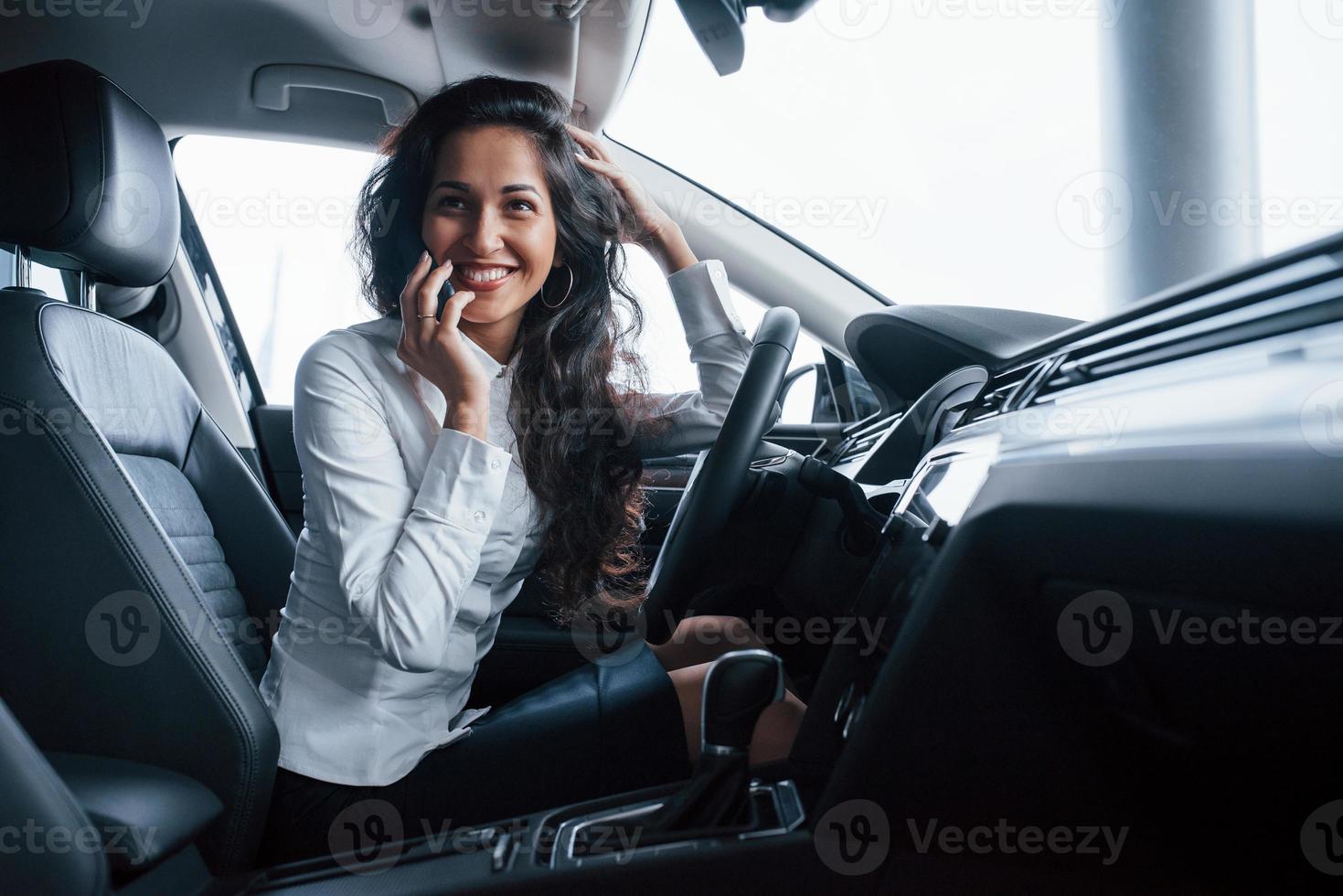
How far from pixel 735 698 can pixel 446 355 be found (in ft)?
1.73

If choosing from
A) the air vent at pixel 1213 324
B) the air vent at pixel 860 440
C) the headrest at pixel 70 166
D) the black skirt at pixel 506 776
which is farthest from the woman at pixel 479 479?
the air vent at pixel 1213 324

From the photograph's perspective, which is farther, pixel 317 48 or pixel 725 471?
pixel 317 48

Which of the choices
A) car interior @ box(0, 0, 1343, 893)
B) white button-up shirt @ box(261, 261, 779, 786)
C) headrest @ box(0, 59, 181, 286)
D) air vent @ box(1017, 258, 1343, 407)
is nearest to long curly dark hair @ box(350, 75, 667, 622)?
white button-up shirt @ box(261, 261, 779, 786)

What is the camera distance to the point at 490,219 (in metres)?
1.21

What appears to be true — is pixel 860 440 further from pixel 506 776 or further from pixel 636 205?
pixel 506 776

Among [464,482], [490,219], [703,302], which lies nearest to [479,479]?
[464,482]

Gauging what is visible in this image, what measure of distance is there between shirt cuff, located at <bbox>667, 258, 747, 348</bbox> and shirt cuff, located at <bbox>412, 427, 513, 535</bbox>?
0.47 meters

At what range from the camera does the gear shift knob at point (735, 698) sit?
31.9 inches

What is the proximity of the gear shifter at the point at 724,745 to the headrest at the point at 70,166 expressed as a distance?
95 cm

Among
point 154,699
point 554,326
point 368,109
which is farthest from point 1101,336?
point 368,109

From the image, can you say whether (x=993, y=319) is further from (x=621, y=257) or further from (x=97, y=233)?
(x=97, y=233)

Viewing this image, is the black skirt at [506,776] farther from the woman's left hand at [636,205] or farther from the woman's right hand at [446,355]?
the woman's left hand at [636,205]

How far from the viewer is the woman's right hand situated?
3.45ft

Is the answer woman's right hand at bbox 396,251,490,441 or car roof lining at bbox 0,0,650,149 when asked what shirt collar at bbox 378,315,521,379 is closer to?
woman's right hand at bbox 396,251,490,441
